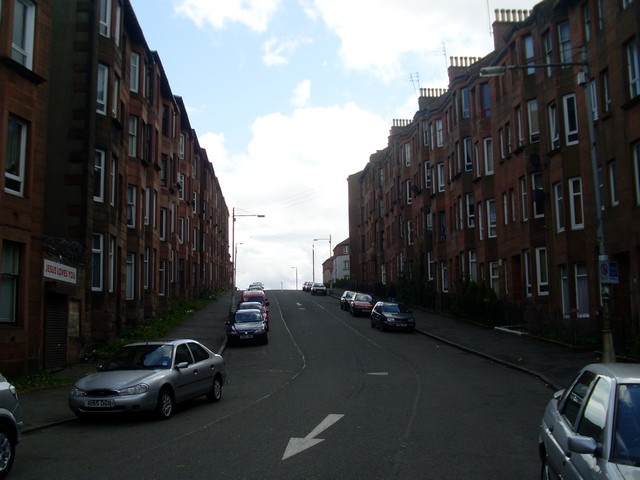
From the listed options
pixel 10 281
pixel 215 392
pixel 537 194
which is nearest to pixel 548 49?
Answer: pixel 537 194

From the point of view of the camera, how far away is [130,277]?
102 ft

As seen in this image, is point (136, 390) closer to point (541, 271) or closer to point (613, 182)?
point (613, 182)

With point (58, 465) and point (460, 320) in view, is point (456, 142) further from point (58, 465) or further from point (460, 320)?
point (58, 465)

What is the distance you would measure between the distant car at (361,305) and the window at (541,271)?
656 inches

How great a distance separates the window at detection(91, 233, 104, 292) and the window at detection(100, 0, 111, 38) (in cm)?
763

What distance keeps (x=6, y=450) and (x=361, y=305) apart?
38.0m

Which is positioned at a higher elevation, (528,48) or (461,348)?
(528,48)

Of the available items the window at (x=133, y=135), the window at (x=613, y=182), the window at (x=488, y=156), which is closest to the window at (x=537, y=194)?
the window at (x=613, y=182)

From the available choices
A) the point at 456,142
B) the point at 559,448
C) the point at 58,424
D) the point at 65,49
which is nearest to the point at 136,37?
the point at 65,49

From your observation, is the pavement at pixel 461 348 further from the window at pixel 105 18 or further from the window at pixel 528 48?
the window at pixel 105 18

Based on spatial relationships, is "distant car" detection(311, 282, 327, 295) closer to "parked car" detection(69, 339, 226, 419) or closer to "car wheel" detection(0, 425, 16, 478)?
"parked car" detection(69, 339, 226, 419)

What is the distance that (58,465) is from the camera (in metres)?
8.80

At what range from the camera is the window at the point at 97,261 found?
25.1 meters

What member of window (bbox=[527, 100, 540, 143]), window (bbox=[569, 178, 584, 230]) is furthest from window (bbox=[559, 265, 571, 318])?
window (bbox=[527, 100, 540, 143])
